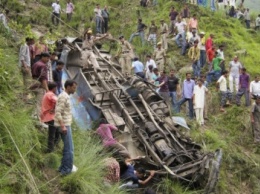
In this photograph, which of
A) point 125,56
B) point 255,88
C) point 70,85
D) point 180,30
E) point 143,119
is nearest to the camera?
point 70,85

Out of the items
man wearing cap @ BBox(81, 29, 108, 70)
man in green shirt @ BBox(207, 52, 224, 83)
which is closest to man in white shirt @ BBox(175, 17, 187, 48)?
man in green shirt @ BBox(207, 52, 224, 83)

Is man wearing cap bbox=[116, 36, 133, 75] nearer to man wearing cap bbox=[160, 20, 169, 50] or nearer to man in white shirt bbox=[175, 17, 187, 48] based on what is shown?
man wearing cap bbox=[160, 20, 169, 50]

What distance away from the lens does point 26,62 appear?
9508 millimetres

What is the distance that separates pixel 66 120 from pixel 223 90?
27.8ft

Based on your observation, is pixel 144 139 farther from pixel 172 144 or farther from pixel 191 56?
pixel 191 56

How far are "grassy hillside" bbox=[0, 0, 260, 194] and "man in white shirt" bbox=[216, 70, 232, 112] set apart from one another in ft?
0.82

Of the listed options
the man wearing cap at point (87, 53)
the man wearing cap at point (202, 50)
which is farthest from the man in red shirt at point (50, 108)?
the man wearing cap at point (202, 50)

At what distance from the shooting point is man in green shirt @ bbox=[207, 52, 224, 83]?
50.7ft

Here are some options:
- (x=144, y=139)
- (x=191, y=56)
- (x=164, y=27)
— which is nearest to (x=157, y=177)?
(x=144, y=139)

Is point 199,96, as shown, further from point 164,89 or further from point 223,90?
point 223,90

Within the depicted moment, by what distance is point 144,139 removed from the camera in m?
10.1

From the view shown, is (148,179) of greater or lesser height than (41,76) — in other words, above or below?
below

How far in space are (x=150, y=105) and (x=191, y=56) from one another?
5.34m

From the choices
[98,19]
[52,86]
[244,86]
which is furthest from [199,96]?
[98,19]
